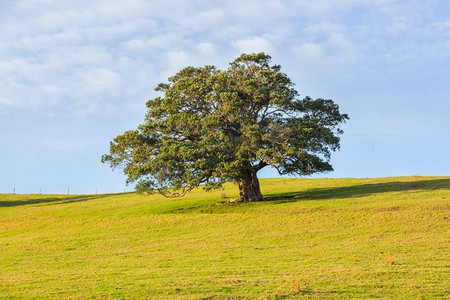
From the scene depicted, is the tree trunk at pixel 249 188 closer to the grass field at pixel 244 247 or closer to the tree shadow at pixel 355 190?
A: the tree shadow at pixel 355 190

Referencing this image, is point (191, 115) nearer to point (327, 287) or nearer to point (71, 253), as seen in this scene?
point (71, 253)

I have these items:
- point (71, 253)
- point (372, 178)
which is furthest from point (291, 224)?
point (372, 178)

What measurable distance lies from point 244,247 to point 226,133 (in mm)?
19934

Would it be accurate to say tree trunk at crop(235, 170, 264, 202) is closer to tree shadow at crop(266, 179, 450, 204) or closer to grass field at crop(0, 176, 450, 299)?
tree shadow at crop(266, 179, 450, 204)

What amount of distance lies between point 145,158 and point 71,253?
17.5 metres

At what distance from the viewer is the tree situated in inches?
1778

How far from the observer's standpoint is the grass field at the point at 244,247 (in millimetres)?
18578

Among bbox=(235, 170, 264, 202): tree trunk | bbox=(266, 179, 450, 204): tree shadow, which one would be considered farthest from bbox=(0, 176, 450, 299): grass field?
bbox=(235, 170, 264, 202): tree trunk

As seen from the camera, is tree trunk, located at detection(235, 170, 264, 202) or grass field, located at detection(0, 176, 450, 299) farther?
tree trunk, located at detection(235, 170, 264, 202)

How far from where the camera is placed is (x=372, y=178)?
68500mm

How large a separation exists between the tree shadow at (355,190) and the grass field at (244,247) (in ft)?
0.38

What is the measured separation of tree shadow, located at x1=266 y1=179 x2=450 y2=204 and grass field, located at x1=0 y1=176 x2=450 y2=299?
0.11m

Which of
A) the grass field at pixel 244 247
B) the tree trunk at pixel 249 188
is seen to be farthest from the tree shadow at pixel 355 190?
the tree trunk at pixel 249 188

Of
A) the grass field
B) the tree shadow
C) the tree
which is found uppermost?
the tree
